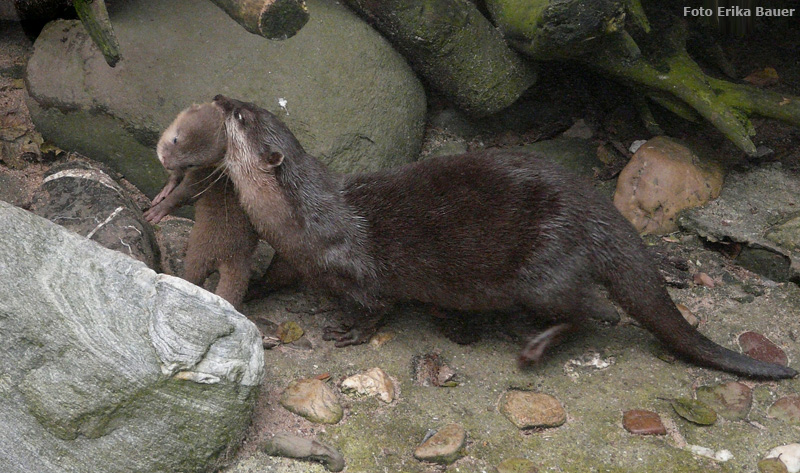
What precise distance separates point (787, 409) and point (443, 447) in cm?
120

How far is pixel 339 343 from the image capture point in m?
2.82

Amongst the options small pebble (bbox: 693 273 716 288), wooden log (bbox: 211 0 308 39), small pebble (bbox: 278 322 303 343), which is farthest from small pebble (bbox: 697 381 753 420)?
wooden log (bbox: 211 0 308 39)

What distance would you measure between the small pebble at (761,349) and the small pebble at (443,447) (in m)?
1.22

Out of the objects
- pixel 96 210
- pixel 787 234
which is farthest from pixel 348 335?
pixel 787 234

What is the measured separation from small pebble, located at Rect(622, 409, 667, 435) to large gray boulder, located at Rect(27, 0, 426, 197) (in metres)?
1.60

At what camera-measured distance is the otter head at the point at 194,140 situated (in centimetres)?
270

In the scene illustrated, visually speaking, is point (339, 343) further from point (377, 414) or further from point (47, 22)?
point (47, 22)

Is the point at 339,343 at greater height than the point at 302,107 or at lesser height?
lesser

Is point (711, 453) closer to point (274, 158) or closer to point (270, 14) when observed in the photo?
point (274, 158)

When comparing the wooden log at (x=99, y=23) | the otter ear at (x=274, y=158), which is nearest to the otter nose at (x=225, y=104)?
the otter ear at (x=274, y=158)

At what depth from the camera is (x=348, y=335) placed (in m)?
2.84

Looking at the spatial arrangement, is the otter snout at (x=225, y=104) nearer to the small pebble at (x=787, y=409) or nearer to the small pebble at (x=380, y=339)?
the small pebble at (x=380, y=339)

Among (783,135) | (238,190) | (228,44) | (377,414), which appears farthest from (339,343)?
(783,135)

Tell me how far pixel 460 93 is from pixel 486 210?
1214 mm
